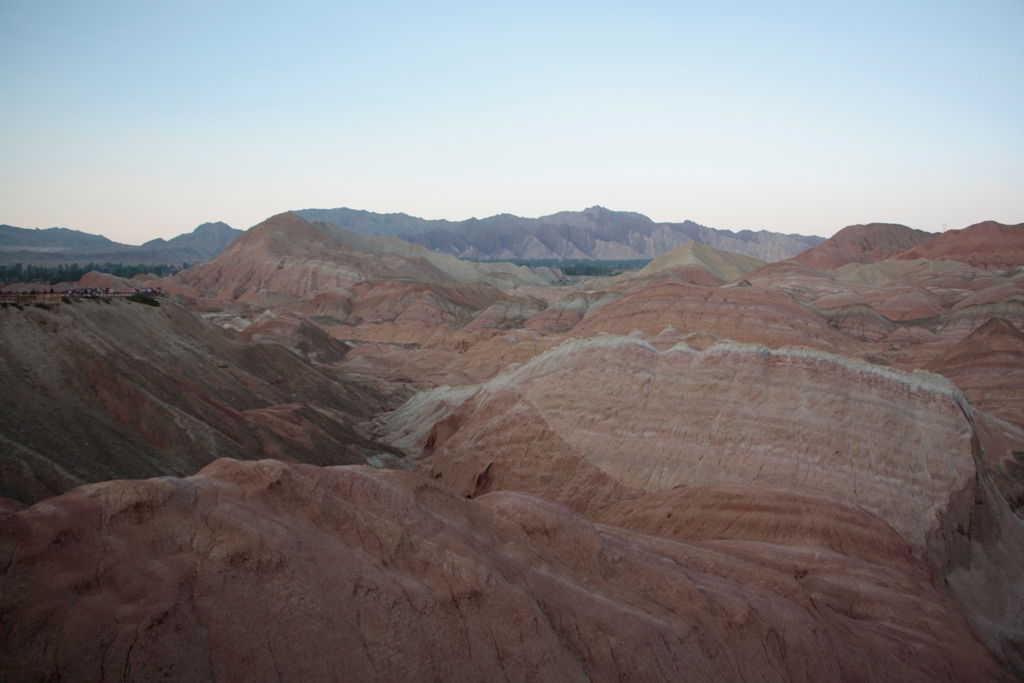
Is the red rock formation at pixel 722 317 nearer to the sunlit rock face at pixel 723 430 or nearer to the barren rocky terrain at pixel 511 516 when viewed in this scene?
the barren rocky terrain at pixel 511 516

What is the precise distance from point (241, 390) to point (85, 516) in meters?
24.1

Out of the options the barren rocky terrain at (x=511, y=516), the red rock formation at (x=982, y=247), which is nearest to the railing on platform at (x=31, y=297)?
the barren rocky terrain at (x=511, y=516)

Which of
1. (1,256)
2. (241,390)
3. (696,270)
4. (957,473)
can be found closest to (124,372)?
(241,390)

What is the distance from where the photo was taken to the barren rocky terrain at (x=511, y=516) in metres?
8.14

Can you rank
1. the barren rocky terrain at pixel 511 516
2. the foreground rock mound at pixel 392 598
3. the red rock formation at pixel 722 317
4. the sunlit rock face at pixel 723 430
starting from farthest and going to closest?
the red rock formation at pixel 722 317 < the sunlit rock face at pixel 723 430 < the barren rocky terrain at pixel 511 516 < the foreground rock mound at pixel 392 598

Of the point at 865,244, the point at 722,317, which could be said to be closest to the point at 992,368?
the point at 722,317

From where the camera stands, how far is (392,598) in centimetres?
894

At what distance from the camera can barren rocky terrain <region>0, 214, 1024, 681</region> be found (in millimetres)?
8141

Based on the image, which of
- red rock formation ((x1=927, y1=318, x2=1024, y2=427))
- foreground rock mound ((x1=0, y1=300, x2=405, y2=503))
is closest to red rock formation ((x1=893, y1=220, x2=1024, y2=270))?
red rock formation ((x1=927, y1=318, x2=1024, y2=427))

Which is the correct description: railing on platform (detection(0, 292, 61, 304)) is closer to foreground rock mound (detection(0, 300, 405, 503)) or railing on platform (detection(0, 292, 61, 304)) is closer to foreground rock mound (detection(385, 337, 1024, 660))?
foreground rock mound (detection(0, 300, 405, 503))

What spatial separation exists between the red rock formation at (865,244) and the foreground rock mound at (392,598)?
136 meters

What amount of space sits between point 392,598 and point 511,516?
3208 mm

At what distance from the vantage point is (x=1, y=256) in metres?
174

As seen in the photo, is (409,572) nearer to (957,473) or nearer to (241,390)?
(957,473)
